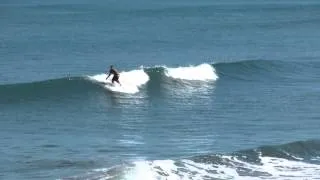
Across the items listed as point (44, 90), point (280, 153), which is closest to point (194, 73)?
point (44, 90)

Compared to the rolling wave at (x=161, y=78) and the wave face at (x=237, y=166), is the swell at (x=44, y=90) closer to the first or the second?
the rolling wave at (x=161, y=78)

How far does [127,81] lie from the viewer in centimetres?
4247

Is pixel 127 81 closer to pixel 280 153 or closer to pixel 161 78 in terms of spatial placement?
pixel 161 78

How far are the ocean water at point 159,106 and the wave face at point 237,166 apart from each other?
3 cm

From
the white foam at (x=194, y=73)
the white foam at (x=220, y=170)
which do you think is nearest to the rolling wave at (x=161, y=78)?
the white foam at (x=194, y=73)

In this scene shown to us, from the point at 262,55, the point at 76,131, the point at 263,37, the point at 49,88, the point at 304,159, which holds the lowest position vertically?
the point at 304,159

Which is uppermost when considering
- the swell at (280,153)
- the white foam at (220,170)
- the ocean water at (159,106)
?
the ocean water at (159,106)

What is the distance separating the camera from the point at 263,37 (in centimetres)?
7231

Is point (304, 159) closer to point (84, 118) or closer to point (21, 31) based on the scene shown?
point (84, 118)

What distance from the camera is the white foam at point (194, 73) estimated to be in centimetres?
Answer: 4491

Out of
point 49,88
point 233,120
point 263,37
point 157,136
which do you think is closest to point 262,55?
point 263,37

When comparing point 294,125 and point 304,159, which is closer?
point 304,159

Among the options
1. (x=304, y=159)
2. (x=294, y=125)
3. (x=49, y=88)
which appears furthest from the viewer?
(x=49, y=88)

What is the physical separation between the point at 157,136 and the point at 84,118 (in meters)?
4.50
